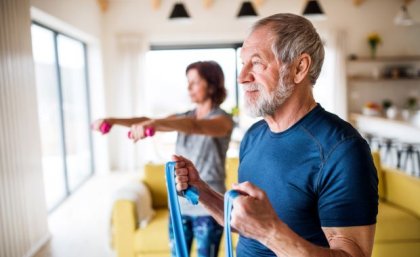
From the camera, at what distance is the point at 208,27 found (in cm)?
657

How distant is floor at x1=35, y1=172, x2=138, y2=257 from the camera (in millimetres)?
3178

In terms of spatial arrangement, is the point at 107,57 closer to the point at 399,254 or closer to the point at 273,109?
the point at 399,254

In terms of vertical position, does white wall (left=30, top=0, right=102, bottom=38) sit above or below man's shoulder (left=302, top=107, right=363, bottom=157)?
above

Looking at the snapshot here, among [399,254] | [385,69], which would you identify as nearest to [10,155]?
[399,254]

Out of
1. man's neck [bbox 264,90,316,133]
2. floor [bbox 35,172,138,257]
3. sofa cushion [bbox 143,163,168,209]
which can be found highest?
man's neck [bbox 264,90,316,133]

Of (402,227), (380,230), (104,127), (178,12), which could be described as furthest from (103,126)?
(178,12)

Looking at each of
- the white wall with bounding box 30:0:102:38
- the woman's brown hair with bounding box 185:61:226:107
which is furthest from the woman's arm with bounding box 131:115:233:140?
the white wall with bounding box 30:0:102:38

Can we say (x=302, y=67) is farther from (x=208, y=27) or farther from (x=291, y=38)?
(x=208, y=27)

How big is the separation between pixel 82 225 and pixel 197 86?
267 cm

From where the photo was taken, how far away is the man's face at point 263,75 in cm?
91

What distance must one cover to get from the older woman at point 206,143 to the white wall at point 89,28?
2.46 metres

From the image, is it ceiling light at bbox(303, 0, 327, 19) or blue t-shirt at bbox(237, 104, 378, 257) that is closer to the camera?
blue t-shirt at bbox(237, 104, 378, 257)

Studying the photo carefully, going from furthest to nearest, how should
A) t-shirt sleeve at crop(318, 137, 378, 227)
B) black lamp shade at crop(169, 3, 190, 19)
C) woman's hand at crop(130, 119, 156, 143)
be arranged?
black lamp shade at crop(169, 3, 190, 19) < woman's hand at crop(130, 119, 156, 143) < t-shirt sleeve at crop(318, 137, 378, 227)

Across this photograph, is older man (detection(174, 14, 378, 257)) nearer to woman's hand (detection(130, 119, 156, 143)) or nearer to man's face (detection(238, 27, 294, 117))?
man's face (detection(238, 27, 294, 117))
